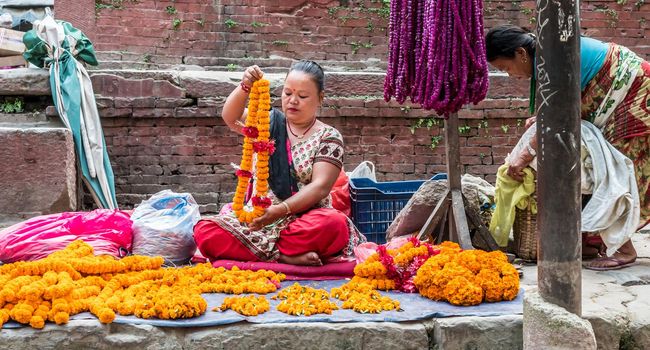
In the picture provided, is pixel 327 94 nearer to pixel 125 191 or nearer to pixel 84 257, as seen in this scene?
pixel 125 191

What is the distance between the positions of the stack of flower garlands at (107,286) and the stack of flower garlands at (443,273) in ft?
1.89

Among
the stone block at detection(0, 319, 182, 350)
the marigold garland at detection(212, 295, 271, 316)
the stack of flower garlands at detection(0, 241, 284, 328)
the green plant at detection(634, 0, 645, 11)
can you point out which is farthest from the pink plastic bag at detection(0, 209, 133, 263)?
the green plant at detection(634, 0, 645, 11)

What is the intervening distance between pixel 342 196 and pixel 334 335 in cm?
190

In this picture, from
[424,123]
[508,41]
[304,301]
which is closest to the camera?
[304,301]

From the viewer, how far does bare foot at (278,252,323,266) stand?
4066 millimetres

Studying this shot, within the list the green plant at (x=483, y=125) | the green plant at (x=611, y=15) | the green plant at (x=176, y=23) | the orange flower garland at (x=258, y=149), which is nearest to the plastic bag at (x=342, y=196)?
the orange flower garland at (x=258, y=149)

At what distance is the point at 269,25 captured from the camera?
24.5 feet

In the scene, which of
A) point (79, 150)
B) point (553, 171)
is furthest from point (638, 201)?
point (79, 150)

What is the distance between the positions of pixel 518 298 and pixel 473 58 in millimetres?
1375

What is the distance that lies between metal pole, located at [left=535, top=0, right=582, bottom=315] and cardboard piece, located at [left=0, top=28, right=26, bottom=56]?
6.18 m

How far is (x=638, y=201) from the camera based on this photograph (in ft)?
13.8

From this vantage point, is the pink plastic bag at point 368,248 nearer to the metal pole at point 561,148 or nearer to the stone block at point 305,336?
the stone block at point 305,336

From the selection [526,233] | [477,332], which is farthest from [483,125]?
[477,332]

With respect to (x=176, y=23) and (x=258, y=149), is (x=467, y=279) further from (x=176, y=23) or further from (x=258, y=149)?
(x=176, y=23)
